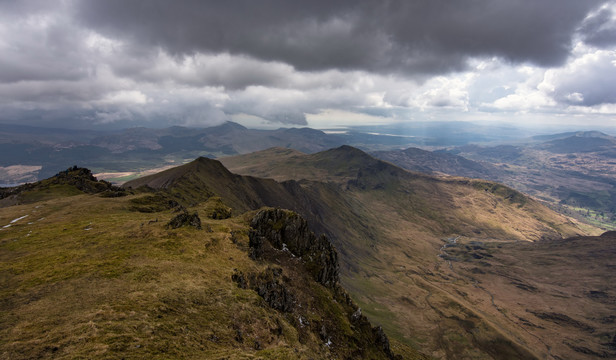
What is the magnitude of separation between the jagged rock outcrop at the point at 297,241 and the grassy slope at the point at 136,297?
6.80 meters

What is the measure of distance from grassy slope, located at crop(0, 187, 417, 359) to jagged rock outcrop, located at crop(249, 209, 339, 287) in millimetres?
6796

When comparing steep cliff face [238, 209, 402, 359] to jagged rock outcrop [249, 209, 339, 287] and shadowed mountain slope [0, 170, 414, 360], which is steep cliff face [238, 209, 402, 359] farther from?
shadowed mountain slope [0, 170, 414, 360]

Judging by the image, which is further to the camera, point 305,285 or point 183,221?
point 305,285

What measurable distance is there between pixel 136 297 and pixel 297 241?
45314 millimetres

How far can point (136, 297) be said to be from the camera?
31766 mm

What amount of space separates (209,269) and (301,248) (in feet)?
108

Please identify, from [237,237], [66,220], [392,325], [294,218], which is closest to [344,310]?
[294,218]

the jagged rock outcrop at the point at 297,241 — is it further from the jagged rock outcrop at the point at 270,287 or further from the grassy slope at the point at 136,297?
the jagged rock outcrop at the point at 270,287

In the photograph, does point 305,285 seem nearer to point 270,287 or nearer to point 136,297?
point 270,287

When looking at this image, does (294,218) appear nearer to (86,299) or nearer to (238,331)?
(238,331)

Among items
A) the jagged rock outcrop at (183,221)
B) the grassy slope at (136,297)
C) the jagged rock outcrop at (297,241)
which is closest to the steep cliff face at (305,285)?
the jagged rock outcrop at (297,241)

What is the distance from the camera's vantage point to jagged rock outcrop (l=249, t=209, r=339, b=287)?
228 feet

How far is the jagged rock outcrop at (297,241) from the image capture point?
6938 cm

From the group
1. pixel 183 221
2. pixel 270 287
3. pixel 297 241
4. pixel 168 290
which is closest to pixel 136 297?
pixel 168 290
